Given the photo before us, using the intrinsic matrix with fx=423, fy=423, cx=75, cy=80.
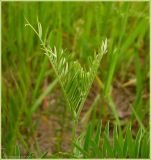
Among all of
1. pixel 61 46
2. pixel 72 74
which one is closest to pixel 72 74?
pixel 72 74

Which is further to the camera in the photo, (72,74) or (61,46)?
(61,46)

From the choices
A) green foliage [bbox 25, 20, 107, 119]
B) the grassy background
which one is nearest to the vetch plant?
green foliage [bbox 25, 20, 107, 119]

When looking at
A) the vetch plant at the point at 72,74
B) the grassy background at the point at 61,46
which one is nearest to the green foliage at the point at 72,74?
the vetch plant at the point at 72,74

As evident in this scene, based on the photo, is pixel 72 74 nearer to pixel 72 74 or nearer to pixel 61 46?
pixel 72 74

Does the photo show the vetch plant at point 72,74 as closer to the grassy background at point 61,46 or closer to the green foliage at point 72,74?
the green foliage at point 72,74

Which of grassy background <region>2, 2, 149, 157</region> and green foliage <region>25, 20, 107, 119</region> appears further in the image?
grassy background <region>2, 2, 149, 157</region>

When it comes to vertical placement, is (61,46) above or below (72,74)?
above

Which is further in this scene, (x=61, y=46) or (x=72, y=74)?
(x=61, y=46)

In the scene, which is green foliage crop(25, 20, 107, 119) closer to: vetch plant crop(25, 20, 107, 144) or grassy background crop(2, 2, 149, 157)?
vetch plant crop(25, 20, 107, 144)

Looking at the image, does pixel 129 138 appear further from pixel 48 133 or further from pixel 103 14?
pixel 103 14
